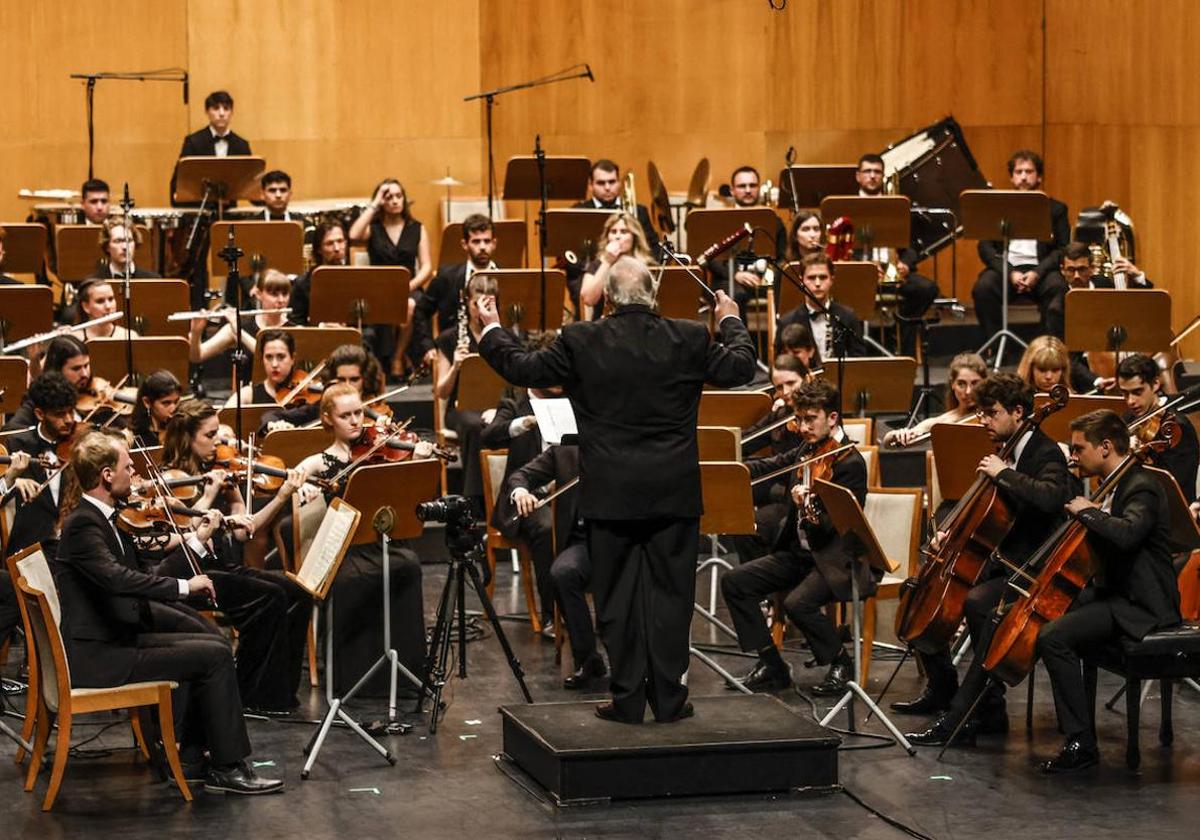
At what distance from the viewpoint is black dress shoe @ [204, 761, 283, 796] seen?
5629 millimetres

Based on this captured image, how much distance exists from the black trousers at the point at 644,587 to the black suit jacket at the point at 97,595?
1.21 m

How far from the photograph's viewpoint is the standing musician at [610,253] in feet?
29.2

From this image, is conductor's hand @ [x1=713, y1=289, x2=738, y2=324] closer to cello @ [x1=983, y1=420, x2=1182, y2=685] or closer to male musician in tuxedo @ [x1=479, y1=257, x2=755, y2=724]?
male musician in tuxedo @ [x1=479, y1=257, x2=755, y2=724]

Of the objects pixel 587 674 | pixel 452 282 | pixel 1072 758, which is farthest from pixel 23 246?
pixel 1072 758

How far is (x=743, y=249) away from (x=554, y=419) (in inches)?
121

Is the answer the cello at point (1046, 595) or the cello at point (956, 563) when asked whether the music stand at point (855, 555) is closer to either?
the cello at point (956, 563)

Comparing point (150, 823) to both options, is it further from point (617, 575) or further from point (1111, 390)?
point (1111, 390)

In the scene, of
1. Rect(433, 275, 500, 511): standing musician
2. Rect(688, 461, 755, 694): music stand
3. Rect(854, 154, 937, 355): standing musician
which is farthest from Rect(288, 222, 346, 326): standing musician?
Rect(688, 461, 755, 694): music stand

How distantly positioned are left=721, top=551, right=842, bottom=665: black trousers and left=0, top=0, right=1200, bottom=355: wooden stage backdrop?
5.99m

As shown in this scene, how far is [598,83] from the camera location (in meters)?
12.5

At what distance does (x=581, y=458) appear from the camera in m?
5.50

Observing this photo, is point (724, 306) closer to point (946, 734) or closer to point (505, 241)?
point (946, 734)

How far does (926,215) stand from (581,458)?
5917 mm

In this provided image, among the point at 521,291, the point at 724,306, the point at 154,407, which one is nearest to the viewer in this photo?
the point at 724,306
